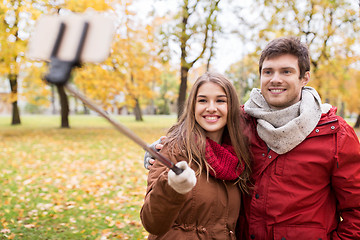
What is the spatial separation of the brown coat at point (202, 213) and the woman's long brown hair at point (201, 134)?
0.35 feet

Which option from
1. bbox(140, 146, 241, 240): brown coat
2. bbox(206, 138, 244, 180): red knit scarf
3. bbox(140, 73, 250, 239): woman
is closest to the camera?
bbox(140, 146, 241, 240): brown coat

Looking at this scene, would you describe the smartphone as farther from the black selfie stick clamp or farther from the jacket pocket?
the jacket pocket

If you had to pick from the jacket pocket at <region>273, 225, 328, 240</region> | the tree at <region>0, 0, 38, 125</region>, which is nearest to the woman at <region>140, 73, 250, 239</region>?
the jacket pocket at <region>273, 225, 328, 240</region>

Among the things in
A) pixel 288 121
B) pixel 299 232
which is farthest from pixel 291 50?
pixel 299 232

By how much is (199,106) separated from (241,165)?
55 centimetres

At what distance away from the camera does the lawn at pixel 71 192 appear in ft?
16.6

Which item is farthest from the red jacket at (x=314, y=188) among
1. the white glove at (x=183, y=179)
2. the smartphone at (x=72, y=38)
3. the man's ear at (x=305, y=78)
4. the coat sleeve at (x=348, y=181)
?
the smartphone at (x=72, y=38)

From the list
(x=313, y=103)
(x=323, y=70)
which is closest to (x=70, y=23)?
(x=313, y=103)

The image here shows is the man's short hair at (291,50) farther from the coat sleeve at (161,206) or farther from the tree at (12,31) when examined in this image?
the tree at (12,31)

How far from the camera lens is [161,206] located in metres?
1.89

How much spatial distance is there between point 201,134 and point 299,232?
0.97 meters

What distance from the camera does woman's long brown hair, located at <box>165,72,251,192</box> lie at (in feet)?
7.56

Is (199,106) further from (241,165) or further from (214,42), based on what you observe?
(214,42)

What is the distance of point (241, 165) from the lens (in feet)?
7.89
